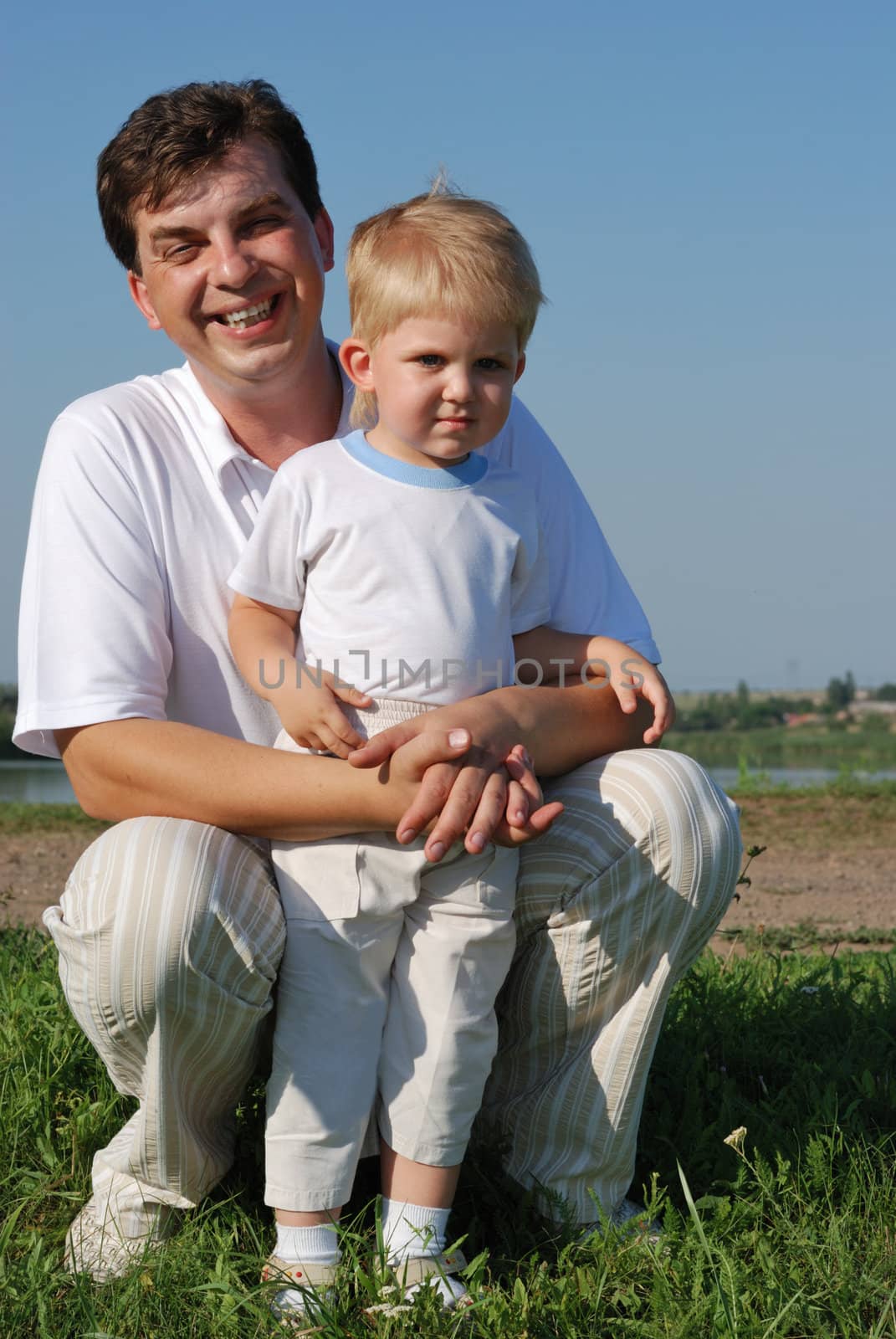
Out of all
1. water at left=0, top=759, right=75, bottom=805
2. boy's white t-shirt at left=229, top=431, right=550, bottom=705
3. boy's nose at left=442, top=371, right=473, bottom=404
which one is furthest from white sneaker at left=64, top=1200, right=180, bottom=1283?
water at left=0, top=759, right=75, bottom=805

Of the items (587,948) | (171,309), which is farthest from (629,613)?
(171,309)

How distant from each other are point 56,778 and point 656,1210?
41.6ft

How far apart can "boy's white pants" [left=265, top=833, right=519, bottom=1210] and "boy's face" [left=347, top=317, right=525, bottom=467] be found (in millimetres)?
720

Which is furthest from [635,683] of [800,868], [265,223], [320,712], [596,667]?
[800,868]

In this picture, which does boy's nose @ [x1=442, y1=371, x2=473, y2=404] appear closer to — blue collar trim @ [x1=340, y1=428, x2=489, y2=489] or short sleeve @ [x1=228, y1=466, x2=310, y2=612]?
blue collar trim @ [x1=340, y1=428, x2=489, y2=489]

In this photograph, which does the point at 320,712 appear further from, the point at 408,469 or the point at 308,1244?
the point at 308,1244

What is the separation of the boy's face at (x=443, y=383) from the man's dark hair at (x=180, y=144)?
0.63 metres

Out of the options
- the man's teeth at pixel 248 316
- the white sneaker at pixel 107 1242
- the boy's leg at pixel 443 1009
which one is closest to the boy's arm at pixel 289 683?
the boy's leg at pixel 443 1009

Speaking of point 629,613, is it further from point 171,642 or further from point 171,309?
point 171,309

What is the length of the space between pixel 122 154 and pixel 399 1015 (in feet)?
5.88

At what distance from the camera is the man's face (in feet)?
8.90

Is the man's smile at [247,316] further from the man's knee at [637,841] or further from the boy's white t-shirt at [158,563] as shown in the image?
the man's knee at [637,841]

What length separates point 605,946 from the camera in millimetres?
2344

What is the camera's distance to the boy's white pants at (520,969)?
215 centimetres
